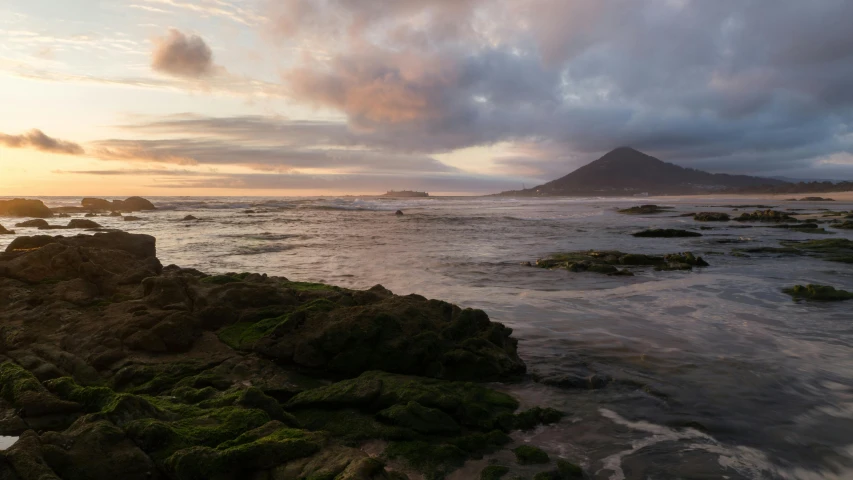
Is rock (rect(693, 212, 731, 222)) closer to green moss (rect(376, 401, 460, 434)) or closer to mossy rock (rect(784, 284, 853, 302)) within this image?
mossy rock (rect(784, 284, 853, 302))

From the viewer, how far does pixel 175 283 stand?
8711 millimetres

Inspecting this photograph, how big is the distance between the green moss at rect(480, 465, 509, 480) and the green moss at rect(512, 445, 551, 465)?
0.82 ft

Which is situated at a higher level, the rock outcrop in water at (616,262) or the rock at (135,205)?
the rock at (135,205)

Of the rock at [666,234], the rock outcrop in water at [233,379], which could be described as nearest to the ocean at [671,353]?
the rock outcrop in water at [233,379]

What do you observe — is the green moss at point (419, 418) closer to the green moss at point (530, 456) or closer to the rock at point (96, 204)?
the green moss at point (530, 456)

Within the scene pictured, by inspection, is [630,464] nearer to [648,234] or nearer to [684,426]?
[684,426]

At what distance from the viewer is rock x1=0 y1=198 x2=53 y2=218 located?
49078mm

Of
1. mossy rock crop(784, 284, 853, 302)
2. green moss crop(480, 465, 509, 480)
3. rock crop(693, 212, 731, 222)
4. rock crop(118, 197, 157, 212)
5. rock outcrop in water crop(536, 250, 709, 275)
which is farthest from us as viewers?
rock crop(118, 197, 157, 212)

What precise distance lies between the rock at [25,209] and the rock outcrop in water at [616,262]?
5181cm

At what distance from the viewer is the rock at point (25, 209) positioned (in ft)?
161

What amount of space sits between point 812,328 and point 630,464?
7.35 metres

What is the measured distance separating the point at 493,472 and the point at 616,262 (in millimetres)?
14414

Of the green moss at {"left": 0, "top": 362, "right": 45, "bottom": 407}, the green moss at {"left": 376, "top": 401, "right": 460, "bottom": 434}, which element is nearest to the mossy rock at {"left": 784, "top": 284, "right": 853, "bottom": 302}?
the green moss at {"left": 376, "top": 401, "right": 460, "bottom": 434}

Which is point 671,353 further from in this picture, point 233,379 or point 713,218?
point 713,218
